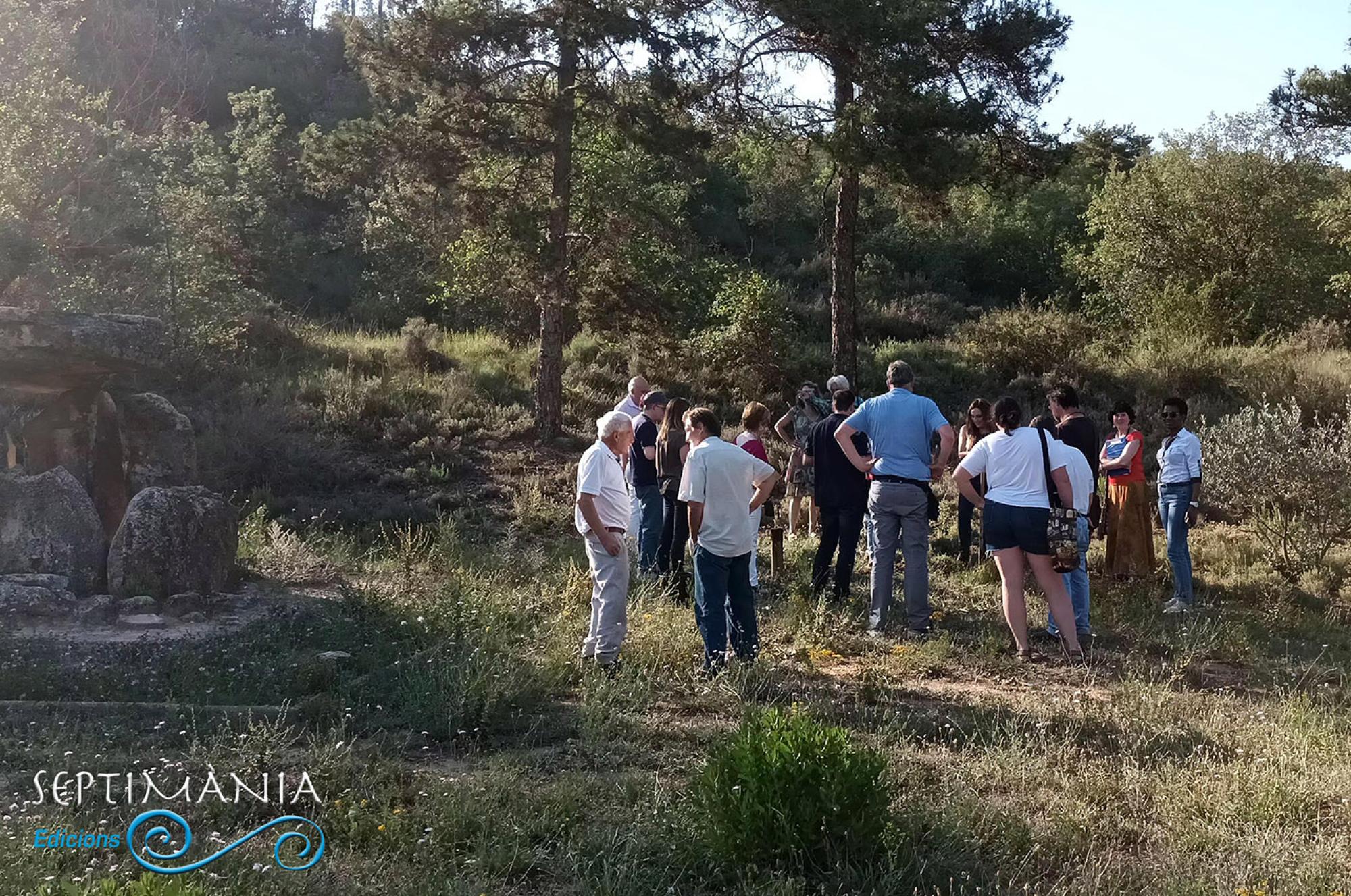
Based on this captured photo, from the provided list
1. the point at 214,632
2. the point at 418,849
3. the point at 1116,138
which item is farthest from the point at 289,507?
the point at 1116,138

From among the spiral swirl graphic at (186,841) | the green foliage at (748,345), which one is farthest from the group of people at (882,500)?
the green foliage at (748,345)

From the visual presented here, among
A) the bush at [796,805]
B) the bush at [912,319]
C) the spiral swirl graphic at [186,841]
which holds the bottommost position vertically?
the spiral swirl graphic at [186,841]

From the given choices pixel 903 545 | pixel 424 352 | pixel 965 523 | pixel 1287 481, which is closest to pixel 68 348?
pixel 903 545

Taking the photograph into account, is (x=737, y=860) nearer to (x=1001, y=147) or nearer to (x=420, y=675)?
(x=420, y=675)

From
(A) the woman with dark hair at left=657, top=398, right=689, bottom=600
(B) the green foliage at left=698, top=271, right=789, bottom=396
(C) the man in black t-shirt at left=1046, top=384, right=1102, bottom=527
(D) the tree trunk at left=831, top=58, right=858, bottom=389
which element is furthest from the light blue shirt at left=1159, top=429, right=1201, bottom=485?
(B) the green foliage at left=698, top=271, right=789, bottom=396

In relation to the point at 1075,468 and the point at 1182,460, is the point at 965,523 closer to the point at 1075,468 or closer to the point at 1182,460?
the point at 1182,460

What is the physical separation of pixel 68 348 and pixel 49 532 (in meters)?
1.52

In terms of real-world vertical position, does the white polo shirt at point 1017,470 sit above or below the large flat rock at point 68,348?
below

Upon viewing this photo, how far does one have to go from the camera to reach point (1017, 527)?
25.2 ft

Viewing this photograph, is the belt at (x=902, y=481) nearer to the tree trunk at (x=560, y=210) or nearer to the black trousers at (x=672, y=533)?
the black trousers at (x=672, y=533)

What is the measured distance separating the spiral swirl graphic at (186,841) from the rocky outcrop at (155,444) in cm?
646

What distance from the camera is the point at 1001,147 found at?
18.2 m

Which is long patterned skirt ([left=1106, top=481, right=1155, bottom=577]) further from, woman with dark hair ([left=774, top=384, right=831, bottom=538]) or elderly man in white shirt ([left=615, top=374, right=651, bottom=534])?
elderly man in white shirt ([left=615, top=374, right=651, bottom=534])

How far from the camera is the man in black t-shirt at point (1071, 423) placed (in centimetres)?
896
